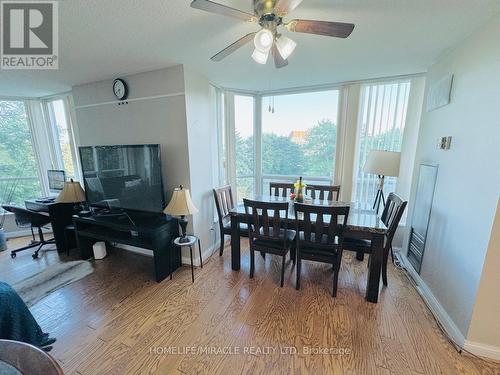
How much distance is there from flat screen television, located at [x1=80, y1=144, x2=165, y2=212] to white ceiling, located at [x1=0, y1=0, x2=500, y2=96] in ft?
3.01

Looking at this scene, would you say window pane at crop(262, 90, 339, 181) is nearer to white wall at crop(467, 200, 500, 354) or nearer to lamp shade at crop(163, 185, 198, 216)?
lamp shade at crop(163, 185, 198, 216)

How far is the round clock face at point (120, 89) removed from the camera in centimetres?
250

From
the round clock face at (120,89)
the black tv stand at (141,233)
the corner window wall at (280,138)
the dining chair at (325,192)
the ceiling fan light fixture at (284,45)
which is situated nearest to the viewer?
the ceiling fan light fixture at (284,45)

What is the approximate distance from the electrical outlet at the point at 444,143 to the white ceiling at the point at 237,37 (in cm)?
82

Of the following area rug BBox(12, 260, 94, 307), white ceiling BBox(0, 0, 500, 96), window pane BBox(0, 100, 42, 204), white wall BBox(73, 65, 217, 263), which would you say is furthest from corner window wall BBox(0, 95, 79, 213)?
area rug BBox(12, 260, 94, 307)

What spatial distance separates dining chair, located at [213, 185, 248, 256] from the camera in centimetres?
263

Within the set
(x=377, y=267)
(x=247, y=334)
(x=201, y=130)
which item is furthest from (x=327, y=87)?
(x=247, y=334)

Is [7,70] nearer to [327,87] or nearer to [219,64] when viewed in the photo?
[219,64]

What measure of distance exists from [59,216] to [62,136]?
1714mm

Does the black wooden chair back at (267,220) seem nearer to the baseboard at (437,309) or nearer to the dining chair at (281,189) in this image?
the dining chair at (281,189)

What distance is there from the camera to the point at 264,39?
119 cm

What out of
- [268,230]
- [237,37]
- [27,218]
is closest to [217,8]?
[237,37]

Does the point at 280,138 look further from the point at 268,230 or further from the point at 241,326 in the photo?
the point at 241,326

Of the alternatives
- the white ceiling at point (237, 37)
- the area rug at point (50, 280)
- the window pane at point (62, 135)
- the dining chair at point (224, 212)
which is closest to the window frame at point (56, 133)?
the window pane at point (62, 135)
